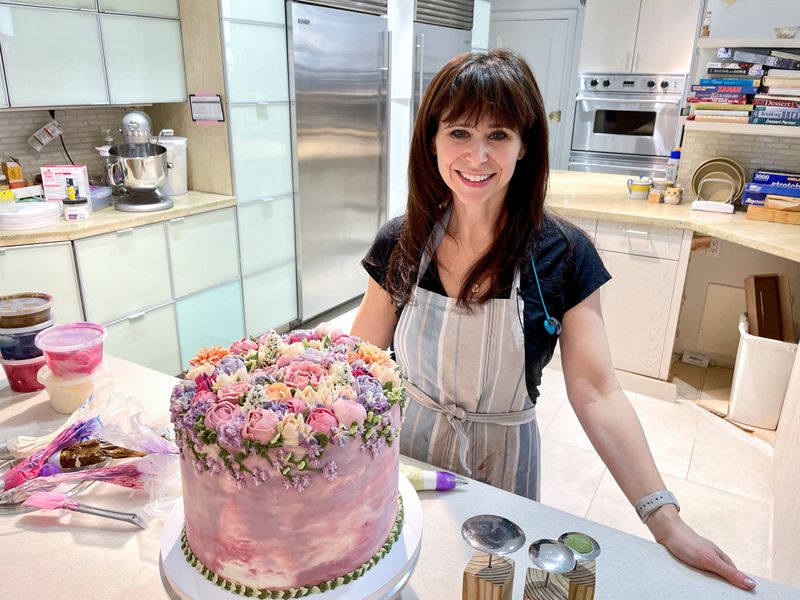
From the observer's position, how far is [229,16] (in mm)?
2760

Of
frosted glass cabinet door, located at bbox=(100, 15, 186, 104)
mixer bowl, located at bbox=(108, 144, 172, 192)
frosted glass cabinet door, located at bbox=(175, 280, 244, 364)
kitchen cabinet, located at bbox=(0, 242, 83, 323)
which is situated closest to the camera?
kitchen cabinet, located at bbox=(0, 242, 83, 323)

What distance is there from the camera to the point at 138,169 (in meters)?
2.66

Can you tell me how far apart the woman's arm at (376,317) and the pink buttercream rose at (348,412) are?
61cm

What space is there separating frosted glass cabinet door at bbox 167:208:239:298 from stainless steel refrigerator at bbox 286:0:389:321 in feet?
1.65

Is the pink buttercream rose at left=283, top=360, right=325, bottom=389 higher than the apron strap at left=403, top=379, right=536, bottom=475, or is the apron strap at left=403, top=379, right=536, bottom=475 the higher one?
the pink buttercream rose at left=283, top=360, right=325, bottom=389

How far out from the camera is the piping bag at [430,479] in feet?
3.23

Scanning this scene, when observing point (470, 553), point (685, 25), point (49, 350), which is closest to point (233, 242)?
point (49, 350)

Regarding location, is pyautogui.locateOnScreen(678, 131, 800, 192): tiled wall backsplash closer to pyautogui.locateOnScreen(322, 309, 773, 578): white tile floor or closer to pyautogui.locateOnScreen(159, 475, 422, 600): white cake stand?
pyautogui.locateOnScreen(322, 309, 773, 578): white tile floor

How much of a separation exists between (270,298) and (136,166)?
1066mm

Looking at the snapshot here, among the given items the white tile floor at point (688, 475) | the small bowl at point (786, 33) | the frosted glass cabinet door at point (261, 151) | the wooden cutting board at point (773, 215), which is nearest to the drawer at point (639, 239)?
the wooden cutting board at point (773, 215)

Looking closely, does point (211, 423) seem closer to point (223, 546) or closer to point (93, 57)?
point (223, 546)

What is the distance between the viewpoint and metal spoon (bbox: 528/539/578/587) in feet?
2.01

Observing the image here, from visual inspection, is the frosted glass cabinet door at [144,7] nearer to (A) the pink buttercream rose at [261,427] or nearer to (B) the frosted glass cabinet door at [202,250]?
(B) the frosted glass cabinet door at [202,250]

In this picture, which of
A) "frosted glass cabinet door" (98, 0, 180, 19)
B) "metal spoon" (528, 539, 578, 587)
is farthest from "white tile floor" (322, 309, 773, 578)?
"frosted glass cabinet door" (98, 0, 180, 19)
